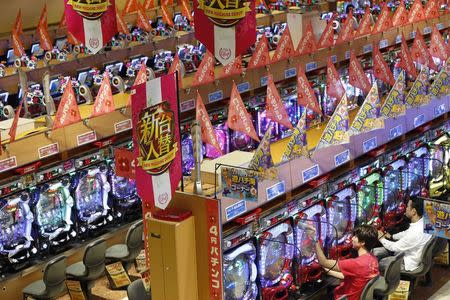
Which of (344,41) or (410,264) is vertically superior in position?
(344,41)

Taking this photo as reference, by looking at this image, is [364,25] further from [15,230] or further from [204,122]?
[15,230]

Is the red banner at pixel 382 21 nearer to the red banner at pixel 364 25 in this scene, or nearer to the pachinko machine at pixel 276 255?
the red banner at pixel 364 25

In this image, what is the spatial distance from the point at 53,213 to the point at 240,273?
11.3ft

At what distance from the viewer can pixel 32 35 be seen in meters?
20.0

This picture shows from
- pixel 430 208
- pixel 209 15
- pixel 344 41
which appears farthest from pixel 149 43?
pixel 430 208

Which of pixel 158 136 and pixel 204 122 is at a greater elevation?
pixel 158 136

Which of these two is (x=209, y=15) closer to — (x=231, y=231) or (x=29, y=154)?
(x=29, y=154)

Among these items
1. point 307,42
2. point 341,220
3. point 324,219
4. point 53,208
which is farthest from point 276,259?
point 307,42

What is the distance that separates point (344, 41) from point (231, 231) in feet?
27.1

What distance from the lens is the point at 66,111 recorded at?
34.2 ft

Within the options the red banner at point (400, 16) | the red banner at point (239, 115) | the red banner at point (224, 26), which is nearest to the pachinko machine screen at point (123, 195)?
the red banner at point (239, 115)

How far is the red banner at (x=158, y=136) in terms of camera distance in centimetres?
646

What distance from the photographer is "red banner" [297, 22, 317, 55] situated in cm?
1391

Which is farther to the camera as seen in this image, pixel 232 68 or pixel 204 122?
pixel 232 68
